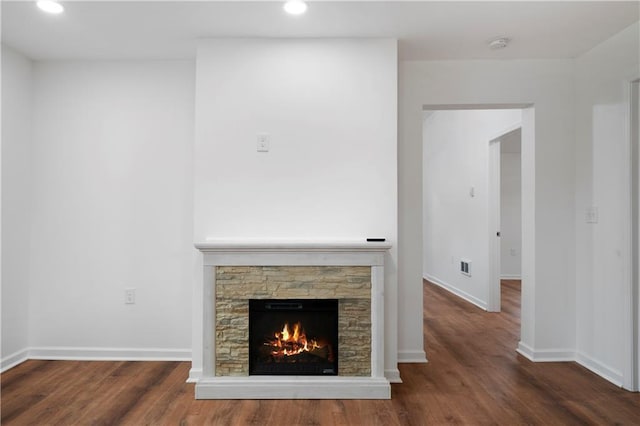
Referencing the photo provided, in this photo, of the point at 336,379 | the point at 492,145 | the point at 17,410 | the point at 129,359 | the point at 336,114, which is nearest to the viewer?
the point at 17,410

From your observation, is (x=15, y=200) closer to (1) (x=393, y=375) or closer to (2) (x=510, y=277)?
(1) (x=393, y=375)

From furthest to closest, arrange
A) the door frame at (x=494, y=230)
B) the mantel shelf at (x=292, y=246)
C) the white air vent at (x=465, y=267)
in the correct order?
the white air vent at (x=465, y=267), the door frame at (x=494, y=230), the mantel shelf at (x=292, y=246)

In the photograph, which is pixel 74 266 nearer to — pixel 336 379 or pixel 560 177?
pixel 336 379

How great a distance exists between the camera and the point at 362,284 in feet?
8.59

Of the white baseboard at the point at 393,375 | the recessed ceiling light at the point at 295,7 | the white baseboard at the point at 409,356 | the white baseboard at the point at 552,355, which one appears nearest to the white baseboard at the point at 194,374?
the white baseboard at the point at 393,375

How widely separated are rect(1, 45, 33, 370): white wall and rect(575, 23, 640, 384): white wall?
14.4ft

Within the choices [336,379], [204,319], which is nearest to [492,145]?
[336,379]

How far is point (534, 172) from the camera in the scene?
127 inches

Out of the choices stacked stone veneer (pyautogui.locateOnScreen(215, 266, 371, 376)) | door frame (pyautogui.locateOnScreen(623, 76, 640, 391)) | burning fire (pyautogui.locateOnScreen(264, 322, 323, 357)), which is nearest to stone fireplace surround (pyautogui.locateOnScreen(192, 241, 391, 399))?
stacked stone veneer (pyautogui.locateOnScreen(215, 266, 371, 376))

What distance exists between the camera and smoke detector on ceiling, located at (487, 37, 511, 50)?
2812mm

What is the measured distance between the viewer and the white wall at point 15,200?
2.99 meters

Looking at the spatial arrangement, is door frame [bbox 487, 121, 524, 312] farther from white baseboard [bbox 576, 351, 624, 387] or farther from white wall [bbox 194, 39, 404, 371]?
white wall [bbox 194, 39, 404, 371]

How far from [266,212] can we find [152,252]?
1.12 metres

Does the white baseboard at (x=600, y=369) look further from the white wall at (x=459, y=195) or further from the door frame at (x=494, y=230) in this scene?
the white wall at (x=459, y=195)
